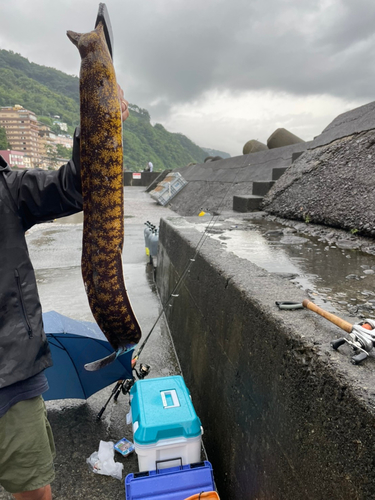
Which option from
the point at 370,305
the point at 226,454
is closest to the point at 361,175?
the point at 370,305

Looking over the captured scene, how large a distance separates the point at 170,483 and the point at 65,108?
166 meters

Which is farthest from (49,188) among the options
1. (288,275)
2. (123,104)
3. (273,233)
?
(273,233)

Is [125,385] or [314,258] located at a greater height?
[314,258]

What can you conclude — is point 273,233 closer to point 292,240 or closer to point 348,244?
point 292,240

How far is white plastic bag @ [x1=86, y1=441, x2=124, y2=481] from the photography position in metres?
2.78

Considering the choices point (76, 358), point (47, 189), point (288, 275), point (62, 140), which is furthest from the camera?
point (62, 140)

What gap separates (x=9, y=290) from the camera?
1702 millimetres

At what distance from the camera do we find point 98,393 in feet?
12.7

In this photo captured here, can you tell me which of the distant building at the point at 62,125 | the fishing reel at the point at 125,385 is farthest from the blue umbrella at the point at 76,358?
the distant building at the point at 62,125

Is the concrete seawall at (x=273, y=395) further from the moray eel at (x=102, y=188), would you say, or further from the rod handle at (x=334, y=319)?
the moray eel at (x=102, y=188)

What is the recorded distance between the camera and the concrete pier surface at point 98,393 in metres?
2.71

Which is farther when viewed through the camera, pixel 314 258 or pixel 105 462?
pixel 314 258

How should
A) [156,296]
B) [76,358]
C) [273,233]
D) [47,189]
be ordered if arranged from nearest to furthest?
[47,189] < [76,358] < [273,233] < [156,296]

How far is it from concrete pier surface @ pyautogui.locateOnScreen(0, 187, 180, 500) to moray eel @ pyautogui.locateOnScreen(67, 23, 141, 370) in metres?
1.72
